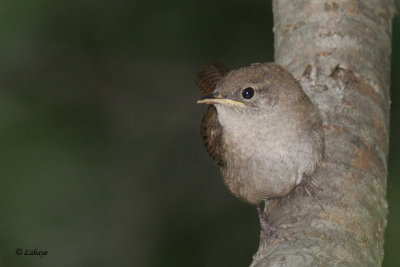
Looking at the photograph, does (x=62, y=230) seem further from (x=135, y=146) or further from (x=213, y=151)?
(x=213, y=151)

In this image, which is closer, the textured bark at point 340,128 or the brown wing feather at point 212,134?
the textured bark at point 340,128

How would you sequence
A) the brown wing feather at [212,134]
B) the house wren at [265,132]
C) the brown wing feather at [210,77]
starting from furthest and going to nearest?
the brown wing feather at [210,77], the brown wing feather at [212,134], the house wren at [265,132]

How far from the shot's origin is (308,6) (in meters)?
3.98

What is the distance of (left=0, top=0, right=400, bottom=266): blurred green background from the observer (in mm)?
5121

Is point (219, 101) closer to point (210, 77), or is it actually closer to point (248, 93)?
point (248, 93)

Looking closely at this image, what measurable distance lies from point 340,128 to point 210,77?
1468 millimetres

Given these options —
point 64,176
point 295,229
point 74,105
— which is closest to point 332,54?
point 295,229

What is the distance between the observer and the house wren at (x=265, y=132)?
11.5 ft

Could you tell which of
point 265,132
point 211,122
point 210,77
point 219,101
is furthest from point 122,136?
point 265,132

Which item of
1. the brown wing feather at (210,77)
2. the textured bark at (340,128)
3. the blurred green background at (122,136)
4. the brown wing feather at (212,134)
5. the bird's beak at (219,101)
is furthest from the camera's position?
the blurred green background at (122,136)

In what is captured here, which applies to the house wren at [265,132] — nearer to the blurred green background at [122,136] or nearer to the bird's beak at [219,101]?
the bird's beak at [219,101]

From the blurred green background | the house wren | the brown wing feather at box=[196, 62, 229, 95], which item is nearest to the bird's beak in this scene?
the house wren

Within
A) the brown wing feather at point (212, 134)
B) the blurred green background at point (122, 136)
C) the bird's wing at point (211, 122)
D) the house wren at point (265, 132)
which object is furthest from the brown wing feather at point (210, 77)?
the blurred green background at point (122, 136)

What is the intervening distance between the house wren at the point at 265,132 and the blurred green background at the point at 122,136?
1.52 m
